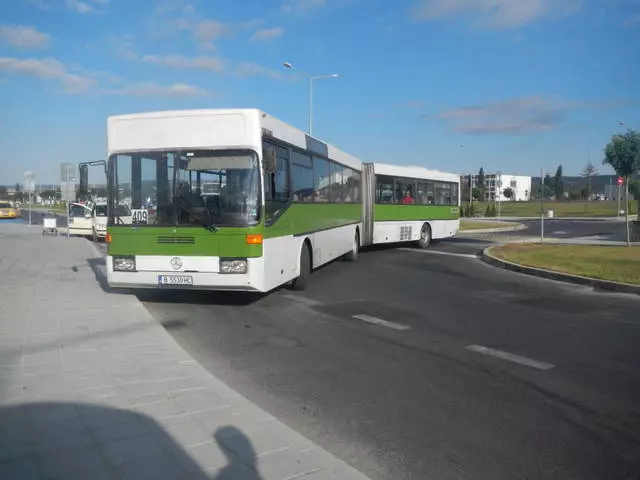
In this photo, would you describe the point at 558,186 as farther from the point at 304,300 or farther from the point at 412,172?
the point at 304,300

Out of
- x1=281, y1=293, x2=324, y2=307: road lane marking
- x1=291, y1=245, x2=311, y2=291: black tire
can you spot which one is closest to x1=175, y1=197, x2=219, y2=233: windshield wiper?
x1=281, y1=293, x2=324, y2=307: road lane marking

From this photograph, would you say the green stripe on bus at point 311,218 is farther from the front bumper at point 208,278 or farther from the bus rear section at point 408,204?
the bus rear section at point 408,204

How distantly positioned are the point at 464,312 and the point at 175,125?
5.69 m

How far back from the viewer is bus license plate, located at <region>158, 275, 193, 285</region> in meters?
9.12

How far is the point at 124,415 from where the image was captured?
4.60m

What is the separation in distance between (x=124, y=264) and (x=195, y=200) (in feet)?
5.35

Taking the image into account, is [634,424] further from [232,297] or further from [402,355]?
[232,297]

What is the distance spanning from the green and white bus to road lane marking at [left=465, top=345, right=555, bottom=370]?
355 centimetres

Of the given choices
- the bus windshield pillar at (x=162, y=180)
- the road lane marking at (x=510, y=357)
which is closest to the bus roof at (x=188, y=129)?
the bus windshield pillar at (x=162, y=180)

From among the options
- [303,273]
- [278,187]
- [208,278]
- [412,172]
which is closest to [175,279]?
[208,278]

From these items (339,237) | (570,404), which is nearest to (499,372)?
(570,404)

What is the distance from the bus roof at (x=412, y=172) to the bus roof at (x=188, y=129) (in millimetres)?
11133

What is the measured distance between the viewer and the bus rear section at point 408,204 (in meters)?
19.9

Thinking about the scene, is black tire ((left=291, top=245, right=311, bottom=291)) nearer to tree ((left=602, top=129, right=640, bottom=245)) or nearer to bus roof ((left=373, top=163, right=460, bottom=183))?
bus roof ((left=373, top=163, right=460, bottom=183))
